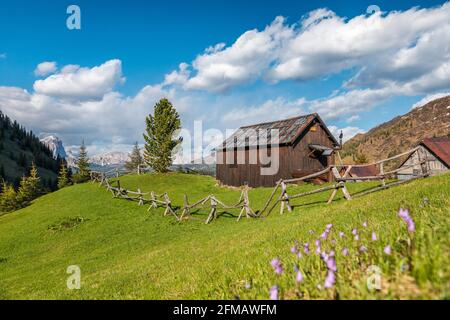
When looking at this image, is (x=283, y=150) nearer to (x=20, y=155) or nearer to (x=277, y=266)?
(x=277, y=266)

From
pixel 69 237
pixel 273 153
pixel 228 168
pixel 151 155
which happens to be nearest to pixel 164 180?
pixel 151 155

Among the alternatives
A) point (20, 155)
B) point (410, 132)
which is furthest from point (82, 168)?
point (410, 132)

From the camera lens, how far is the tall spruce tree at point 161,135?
5097 centimetres

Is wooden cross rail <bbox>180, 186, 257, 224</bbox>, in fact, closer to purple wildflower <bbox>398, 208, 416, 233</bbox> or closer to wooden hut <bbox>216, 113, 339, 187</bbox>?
wooden hut <bbox>216, 113, 339, 187</bbox>

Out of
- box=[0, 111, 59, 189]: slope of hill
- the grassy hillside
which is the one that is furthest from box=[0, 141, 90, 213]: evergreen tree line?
box=[0, 111, 59, 189]: slope of hill

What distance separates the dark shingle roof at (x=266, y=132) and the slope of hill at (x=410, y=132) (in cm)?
6205

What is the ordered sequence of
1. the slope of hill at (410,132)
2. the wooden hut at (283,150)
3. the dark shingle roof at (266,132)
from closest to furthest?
the wooden hut at (283,150), the dark shingle roof at (266,132), the slope of hill at (410,132)

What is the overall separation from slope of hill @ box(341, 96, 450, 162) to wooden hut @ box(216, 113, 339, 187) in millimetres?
62944

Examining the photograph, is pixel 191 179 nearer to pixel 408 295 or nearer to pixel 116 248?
pixel 116 248

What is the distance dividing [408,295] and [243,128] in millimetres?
41201

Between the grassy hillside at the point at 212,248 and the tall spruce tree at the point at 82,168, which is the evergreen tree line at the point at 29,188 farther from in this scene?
the grassy hillside at the point at 212,248

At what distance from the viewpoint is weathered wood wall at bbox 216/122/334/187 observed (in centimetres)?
3234

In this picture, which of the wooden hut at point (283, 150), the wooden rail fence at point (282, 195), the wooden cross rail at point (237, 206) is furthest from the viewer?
the wooden hut at point (283, 150)

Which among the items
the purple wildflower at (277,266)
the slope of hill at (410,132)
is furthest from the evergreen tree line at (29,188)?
the slope of hill at (410,132)
